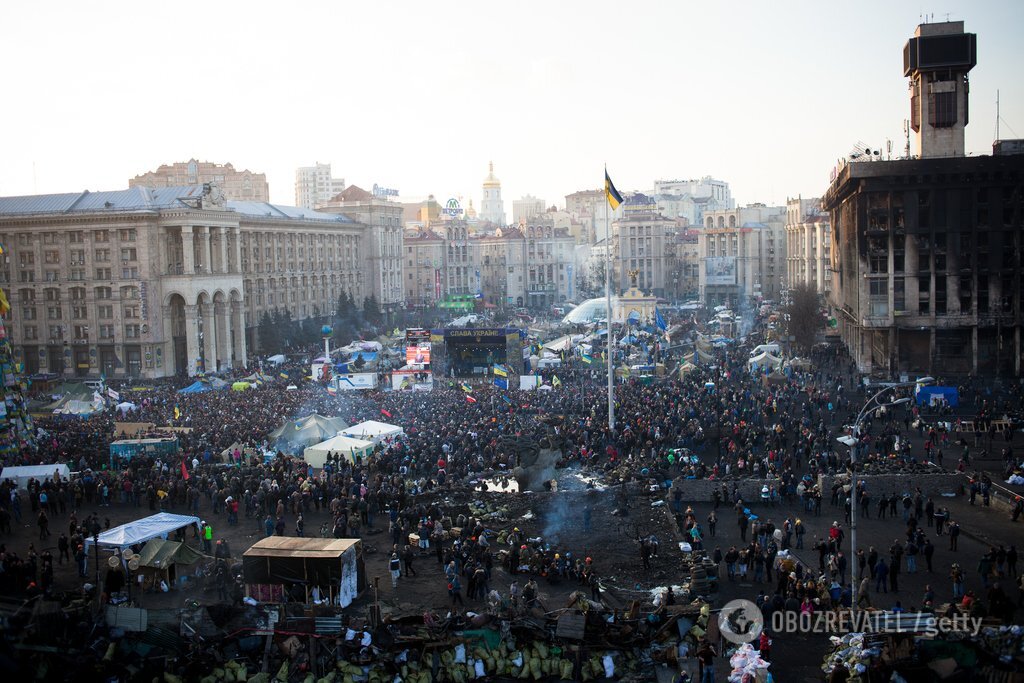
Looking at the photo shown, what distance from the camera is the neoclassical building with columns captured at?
2308 inches

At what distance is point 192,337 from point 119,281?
5.91 meters

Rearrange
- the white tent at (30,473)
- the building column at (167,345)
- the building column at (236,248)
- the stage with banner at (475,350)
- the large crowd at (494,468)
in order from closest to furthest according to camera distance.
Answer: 1. the large crowd at (494,468)
2. the white tent at (30,473)
3. the stage with banner at (475,350)
4. the building column at (167,345)
5. the building column at (236,248)

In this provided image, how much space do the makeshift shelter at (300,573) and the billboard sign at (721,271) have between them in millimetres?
95010

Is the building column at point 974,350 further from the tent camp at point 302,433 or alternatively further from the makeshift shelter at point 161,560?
the makeshift shelter at point 161,560

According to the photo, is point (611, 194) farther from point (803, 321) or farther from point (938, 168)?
point (803, 321)

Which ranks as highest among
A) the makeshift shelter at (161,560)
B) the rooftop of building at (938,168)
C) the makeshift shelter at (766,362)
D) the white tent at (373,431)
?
the rooftop of building at (938,168)

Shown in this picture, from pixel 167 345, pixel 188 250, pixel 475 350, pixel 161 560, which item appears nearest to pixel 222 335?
pixel 167 345

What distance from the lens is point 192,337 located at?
2313 inches

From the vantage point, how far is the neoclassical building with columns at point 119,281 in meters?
58.6

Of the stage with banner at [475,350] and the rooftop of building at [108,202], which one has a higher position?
the rooftop of building at [108,202]

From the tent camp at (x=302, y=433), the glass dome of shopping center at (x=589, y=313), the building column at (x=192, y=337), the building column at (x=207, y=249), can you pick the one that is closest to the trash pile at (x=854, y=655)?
the tent camp at (x=302, y=433)

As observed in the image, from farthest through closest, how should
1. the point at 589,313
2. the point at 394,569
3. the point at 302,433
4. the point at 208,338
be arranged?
the point at 589,313 < the point at 208,338 < the point at 302,433 < the point at 394,569

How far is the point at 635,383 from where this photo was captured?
44812 mm

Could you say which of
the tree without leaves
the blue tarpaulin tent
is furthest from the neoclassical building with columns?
the blue tarpaulin tent
